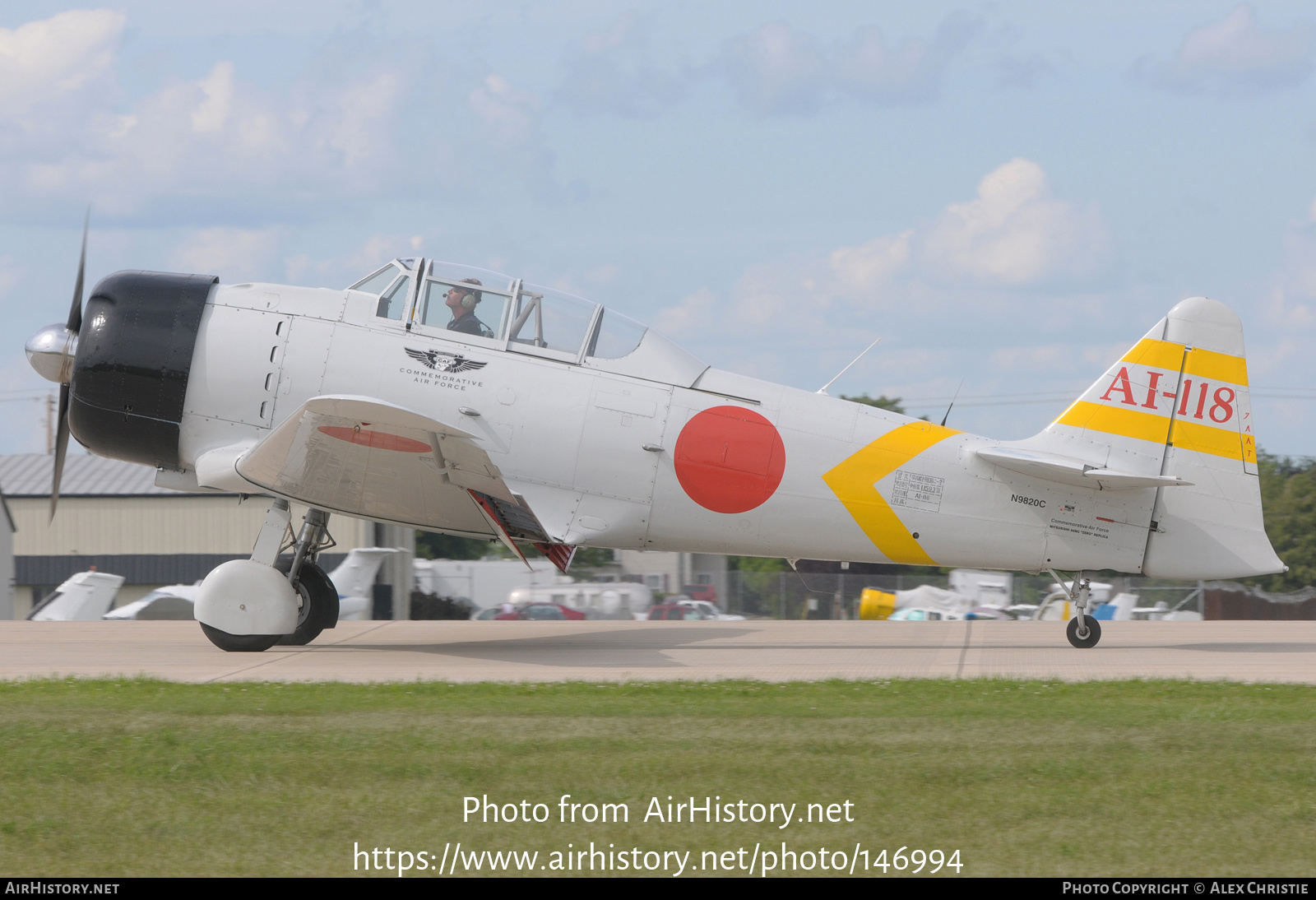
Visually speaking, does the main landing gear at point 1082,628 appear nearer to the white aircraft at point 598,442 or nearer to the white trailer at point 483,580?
the white aircraft at point 598,442

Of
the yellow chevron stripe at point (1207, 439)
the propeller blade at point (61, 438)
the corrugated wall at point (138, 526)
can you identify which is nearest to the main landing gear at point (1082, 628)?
the yellow chevron stripe at point (1207, 439)

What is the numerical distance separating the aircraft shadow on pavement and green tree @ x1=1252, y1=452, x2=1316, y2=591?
44.5 m

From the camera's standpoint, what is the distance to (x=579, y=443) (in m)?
10.1

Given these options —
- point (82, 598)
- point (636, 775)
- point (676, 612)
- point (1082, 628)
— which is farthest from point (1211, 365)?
point (676, 612)

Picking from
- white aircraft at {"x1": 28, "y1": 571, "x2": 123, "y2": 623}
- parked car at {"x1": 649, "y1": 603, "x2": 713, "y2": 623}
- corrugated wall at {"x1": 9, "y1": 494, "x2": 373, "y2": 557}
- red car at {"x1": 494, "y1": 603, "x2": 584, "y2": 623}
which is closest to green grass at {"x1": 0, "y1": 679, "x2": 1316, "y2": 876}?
white aircraft at {"x1": 28, "y1": 571, "x2": 123, "y2": 623}

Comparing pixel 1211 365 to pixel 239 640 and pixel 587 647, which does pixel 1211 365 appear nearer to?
pixel 587 647

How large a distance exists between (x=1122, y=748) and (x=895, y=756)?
1.17m

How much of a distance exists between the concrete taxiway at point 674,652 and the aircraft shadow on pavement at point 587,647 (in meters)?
0.02

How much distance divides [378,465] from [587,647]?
9.60 feet

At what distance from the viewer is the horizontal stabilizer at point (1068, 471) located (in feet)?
33.6

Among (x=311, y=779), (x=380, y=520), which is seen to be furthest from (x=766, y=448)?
(x=311, y=779)

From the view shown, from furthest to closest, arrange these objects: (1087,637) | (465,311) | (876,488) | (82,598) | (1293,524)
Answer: (1293,524) → (82,598) → (1087,637) → (876,488) → (465,311)

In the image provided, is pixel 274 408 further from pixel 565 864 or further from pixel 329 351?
pixel 565 864

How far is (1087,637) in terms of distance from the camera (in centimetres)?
1105
